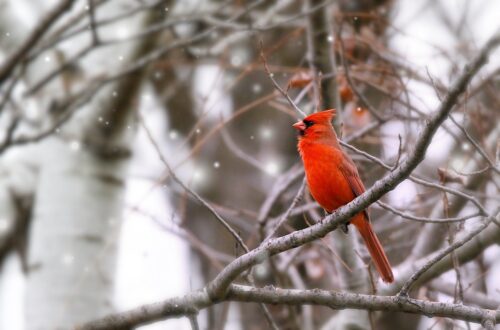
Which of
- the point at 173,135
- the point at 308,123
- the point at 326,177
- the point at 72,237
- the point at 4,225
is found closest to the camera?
the point at 326,177

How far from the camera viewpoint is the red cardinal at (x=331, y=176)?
152 inches

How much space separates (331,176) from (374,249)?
41 centimetres

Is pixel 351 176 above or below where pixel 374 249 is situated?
above

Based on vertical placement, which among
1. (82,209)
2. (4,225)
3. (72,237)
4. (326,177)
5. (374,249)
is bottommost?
(374,249)

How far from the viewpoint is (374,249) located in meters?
3.88

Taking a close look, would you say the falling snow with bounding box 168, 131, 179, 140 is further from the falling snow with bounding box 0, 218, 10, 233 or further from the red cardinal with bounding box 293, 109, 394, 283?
the red cardinal with bounding box 293, 109, 394, 283

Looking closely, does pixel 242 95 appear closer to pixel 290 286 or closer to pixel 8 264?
pixel 8 264

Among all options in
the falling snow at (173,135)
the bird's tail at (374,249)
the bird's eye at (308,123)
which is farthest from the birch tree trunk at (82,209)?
the falling snow at (173,135)

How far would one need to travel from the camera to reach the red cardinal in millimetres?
3867

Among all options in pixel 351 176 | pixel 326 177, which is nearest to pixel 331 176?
pixel 326 177

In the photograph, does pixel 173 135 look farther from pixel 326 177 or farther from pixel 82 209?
pixel 326 177

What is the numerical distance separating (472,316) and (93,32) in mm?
3061

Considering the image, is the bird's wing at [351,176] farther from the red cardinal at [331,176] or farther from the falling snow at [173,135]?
the falling snow at [173,135]

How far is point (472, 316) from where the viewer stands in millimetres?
2811
